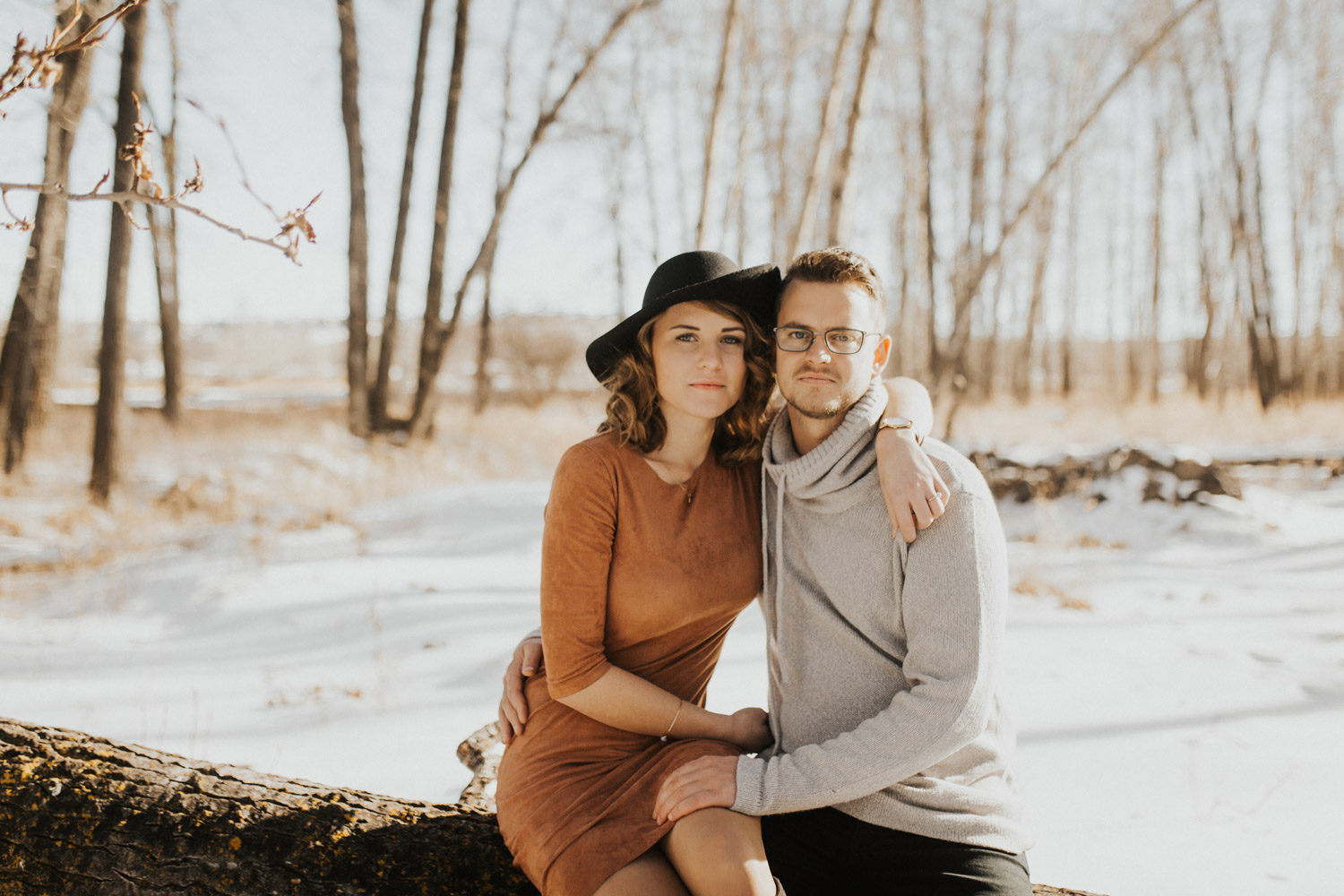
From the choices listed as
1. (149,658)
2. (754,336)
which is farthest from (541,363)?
(754,336)

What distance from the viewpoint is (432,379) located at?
11367 mm

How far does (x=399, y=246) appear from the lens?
11594mm

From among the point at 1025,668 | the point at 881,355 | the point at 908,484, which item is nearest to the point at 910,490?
the point at 908,484

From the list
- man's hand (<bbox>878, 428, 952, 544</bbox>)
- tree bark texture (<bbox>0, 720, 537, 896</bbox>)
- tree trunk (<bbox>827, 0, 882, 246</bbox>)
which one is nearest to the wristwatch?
man's hand (<bbox>878, 428, 952, 544</bbox>)

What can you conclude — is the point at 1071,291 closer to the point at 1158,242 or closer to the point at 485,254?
the point at 1158,242

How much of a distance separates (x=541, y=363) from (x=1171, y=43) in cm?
1761

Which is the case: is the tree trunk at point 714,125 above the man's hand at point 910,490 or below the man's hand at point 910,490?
above

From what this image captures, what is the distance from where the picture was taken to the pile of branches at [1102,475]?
7.71 metres

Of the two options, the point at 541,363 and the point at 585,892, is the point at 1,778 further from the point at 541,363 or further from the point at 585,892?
the point at 541,363

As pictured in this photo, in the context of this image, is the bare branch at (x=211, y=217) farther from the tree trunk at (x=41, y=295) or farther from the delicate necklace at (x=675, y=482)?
the tree trunk at (x=41, y=295)

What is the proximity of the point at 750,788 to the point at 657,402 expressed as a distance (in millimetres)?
1011

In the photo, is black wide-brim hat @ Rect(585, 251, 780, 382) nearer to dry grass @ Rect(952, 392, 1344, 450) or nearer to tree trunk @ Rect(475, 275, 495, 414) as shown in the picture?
dry grass @ Rect(952, 392, 1344, 450)

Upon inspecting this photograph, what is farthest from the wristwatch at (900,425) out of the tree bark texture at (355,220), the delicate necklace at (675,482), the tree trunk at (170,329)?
the tree trunk at (170,329)

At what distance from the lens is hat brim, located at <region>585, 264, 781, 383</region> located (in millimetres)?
2029
